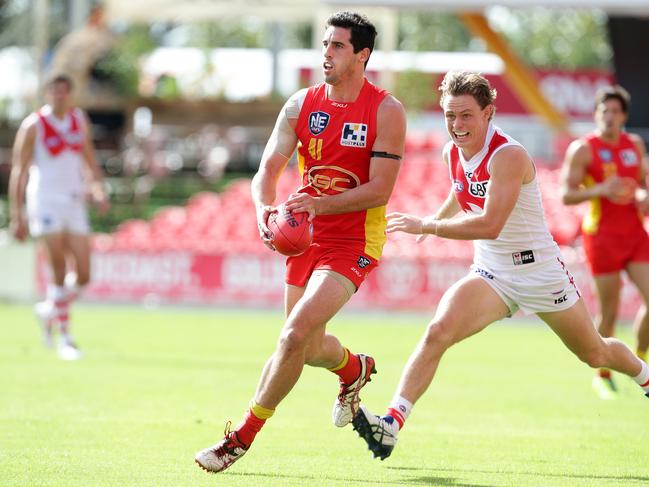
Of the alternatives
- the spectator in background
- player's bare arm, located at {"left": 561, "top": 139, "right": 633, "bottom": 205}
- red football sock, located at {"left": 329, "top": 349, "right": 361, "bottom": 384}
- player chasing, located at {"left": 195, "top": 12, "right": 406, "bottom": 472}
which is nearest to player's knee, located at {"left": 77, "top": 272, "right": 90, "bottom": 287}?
player's bare arm, located at {"left": 561, "top": 139, "right": 633, "bottom": 205}

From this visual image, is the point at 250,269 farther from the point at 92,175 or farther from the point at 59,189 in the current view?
the point at 59,189

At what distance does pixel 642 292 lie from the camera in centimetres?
1120

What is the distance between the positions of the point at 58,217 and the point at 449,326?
714 centimetres

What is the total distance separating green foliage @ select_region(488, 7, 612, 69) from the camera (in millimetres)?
60156

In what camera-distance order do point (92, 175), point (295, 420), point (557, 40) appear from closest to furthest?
point (295, 420), point (92, 175), point (557, 40)

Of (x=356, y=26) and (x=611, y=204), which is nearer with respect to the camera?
(x=356, y=26)

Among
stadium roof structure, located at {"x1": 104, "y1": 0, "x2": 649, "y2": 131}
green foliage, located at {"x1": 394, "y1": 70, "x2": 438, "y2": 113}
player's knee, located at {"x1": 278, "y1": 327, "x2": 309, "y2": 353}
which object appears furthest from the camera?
green foliage, located at {"x1": 394, "y1": 70, "x2": 438, "y2": 113}

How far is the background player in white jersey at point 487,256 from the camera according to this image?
746 cm

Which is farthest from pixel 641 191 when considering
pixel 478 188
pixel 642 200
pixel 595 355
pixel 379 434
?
pixel 379 434

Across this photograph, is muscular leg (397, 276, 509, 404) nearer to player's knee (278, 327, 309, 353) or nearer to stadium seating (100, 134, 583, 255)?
player's knee (278, 327, 309, 353)

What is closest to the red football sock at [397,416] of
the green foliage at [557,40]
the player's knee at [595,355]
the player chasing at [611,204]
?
the player's knee at [595,355]

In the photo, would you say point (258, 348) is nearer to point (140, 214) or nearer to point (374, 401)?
point (374, 401)

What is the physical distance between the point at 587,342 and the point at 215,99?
25719 mm

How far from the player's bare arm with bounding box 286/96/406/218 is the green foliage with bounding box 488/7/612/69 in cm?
5348
